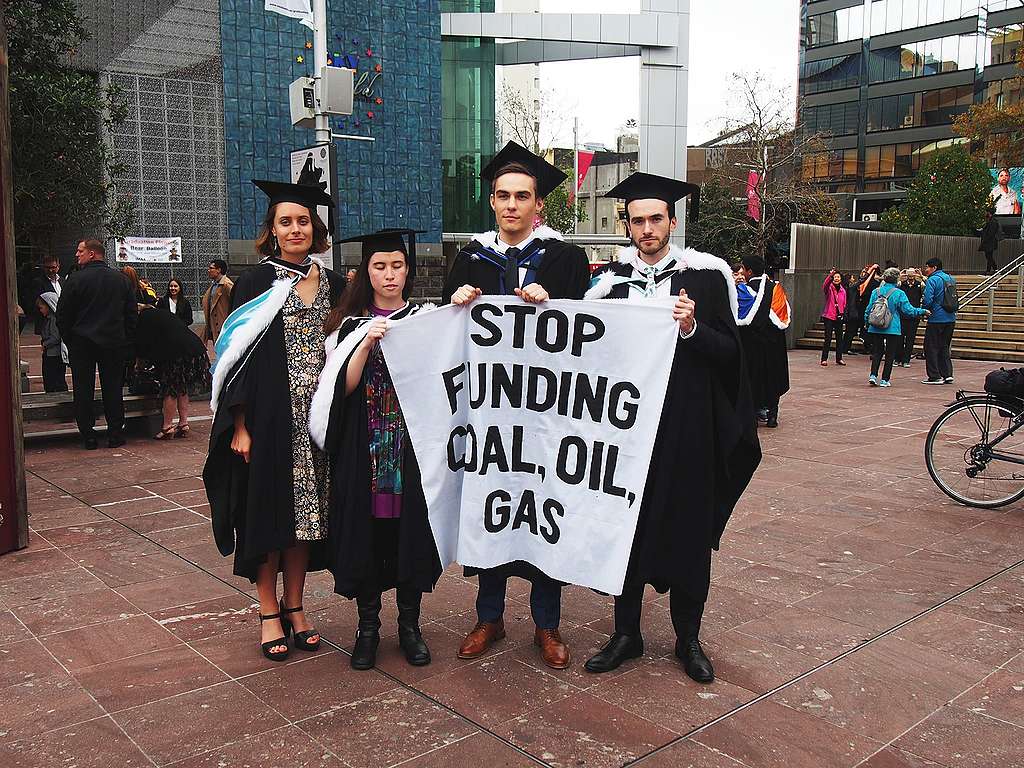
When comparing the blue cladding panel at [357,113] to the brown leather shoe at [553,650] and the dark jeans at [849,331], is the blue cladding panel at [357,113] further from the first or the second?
the brown leather shoe at [553,650]

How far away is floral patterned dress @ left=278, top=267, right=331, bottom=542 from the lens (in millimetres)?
3807

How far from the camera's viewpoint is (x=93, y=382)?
8.99 meters

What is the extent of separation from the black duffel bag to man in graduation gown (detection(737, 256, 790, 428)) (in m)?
3.20

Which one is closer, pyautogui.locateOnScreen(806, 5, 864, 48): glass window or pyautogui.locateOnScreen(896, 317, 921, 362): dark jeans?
pyautogui.locateOnScreen(896, 317, 921, 362): dark jeans

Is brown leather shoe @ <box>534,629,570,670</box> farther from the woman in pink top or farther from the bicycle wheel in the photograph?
the woman in pink top

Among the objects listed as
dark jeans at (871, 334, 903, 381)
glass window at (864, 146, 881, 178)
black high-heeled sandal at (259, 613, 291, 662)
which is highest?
glass window at (864, 146, 881, 178)

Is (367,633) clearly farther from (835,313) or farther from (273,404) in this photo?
(835,313)

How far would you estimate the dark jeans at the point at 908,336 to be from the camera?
15.8 metres

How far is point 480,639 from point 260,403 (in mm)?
1364

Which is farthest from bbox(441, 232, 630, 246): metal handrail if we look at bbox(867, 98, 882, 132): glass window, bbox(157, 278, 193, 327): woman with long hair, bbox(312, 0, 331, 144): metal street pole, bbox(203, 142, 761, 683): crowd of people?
bbox(867, 98, 882, 132): glass window

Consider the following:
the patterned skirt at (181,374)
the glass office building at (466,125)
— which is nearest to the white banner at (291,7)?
the patterned skirt at (181,374)

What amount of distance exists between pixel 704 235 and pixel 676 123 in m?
12.4

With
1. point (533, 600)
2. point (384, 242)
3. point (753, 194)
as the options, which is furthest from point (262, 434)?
point (753, 194)

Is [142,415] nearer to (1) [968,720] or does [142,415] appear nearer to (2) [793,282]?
(1) [968,720]
